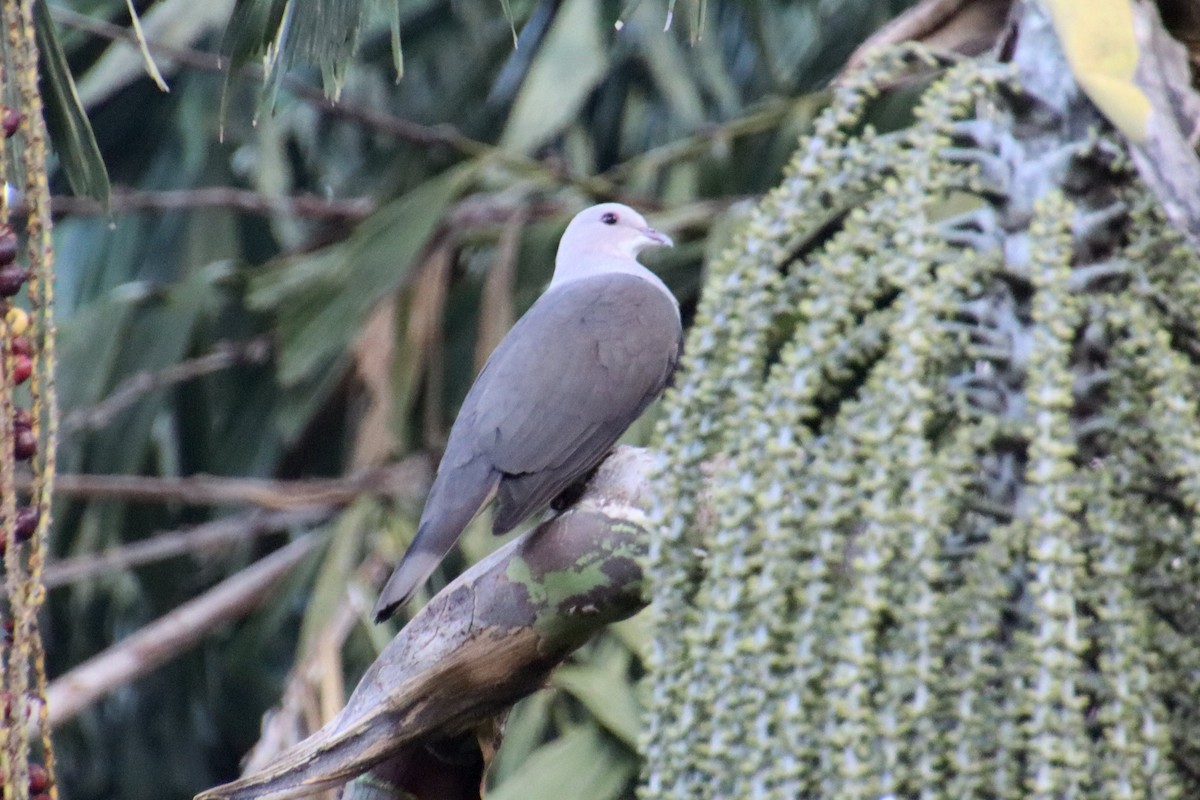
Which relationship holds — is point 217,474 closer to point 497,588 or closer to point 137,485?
point 137,485

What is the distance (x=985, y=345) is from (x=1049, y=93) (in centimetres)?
21

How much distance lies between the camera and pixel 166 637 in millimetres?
3664

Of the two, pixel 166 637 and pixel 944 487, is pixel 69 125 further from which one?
pixel 166 637

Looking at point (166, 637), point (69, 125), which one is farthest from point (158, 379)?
point (69, 125)

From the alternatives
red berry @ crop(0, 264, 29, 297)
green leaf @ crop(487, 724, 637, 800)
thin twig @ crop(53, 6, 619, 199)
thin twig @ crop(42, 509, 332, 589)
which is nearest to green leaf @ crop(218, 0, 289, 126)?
red berry @ crop(0, 264, 29, 297)

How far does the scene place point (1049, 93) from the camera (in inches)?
44.1

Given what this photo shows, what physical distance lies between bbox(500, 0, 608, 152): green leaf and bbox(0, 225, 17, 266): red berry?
2482mm

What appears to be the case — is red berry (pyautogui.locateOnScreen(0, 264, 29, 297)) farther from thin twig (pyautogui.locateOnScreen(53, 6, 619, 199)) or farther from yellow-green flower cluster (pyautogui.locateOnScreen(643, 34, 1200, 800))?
thin twig (pyautogui.locateOnScreen(53, 6, 619, 199))

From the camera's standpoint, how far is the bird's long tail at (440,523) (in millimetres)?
2167

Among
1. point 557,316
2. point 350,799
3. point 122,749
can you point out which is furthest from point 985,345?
point 122,749

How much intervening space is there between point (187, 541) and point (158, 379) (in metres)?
0.43

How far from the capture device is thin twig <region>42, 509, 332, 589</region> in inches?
150

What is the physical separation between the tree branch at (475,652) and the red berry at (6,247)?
0.59m

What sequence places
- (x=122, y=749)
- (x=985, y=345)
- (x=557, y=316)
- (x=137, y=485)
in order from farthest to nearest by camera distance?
(x=122, y=749), (x=137, y=485), (x=557, y=316), (x=985, y=345)
